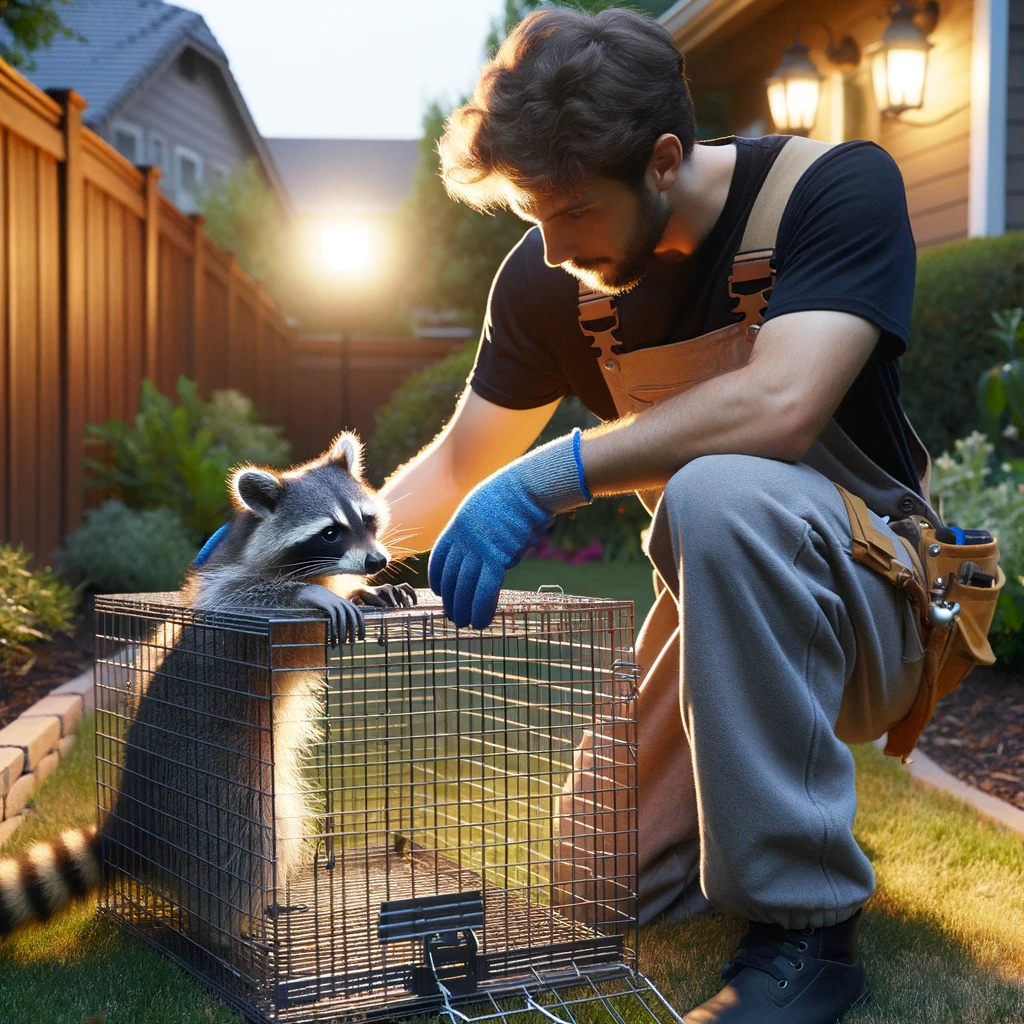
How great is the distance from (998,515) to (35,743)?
348 centimetres

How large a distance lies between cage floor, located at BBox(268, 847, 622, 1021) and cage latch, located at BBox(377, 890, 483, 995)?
4 centimetres

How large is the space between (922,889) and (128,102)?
19653 millimetres

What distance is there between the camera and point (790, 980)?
75.2 inches

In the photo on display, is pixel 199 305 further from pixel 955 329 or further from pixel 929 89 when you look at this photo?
pixel 955 329

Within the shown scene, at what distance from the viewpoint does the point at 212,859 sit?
226 centimetres

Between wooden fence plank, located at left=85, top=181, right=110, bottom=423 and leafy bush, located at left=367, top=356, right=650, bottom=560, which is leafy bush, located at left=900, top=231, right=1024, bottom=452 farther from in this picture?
wooden fence plank, located at left=85, top=181, right=110, bottom=423

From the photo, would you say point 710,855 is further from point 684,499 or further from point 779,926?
point 684,499

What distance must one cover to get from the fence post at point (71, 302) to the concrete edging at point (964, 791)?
14.0 feet

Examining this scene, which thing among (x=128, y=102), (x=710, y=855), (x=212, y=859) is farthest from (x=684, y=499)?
(x=128, y=102)

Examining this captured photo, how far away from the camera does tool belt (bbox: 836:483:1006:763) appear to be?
7.07ft

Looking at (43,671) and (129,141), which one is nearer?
(43,671)

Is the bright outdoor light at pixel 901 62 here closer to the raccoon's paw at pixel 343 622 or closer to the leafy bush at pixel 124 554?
the leafy bush at pixel 124 554

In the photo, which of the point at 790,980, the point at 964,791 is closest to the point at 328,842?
the point at 790,980

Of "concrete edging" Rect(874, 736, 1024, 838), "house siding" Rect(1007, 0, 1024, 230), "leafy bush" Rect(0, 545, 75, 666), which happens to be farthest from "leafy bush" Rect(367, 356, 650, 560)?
"concrete edging" Rect(874, 736, 1024, 838)
